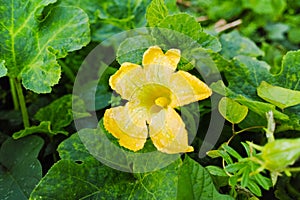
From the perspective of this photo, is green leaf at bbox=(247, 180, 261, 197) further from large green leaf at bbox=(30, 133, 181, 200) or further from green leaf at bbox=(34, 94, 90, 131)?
green leaf at bbox=(34, 94, 90, 131)

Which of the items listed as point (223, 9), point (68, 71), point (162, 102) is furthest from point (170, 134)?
point (223, 9)

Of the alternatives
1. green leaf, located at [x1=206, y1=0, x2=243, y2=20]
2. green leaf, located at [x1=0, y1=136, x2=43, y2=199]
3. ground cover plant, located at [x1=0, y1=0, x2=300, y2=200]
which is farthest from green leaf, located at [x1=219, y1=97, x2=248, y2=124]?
green leaf, located at [x1=206, y1=0, x2=243, y2=20]

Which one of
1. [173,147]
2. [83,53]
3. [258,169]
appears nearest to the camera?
[258,169]

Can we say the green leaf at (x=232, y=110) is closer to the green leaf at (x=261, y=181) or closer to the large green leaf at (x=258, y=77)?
the large green leaf at (x=258, y=77)

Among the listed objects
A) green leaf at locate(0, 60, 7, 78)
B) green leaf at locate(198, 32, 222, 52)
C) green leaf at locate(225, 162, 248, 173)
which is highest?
green leaf at locate(0, 60, 7, 78)

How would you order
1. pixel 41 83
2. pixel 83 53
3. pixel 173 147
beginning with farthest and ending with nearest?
pixel 83 53 < pixel 41 83 < pixel 173 147

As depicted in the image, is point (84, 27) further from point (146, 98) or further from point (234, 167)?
point (234, 167)

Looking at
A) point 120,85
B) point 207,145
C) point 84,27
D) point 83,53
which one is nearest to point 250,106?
point 207,145
